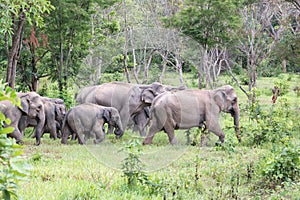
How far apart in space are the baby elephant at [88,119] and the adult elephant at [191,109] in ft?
3.06

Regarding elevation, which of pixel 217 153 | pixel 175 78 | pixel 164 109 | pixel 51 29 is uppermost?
pixel 51 29

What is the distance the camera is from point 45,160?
818 cm

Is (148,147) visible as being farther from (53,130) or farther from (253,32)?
(253,32)

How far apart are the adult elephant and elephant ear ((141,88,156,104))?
0.70 meters

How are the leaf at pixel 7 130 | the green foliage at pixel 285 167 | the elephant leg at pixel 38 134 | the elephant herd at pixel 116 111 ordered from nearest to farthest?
the leaf at pixel 7 130, the green foliage at pixel 285 167, the elephant herd at pixel 116 111, the elephant leg at pixel 38 134

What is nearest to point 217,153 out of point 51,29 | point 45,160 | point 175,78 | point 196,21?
point 175,78

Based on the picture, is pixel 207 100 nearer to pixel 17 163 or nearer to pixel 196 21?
pixel 196 21

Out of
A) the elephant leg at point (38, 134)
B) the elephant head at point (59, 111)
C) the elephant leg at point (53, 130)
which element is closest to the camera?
the elephant leg at point (38, 134)

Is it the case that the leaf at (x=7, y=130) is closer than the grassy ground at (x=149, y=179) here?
Yes

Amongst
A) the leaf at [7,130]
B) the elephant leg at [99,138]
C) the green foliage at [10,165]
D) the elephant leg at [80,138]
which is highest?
the leaf at [7,130]

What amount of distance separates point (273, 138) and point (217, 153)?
5.43 feet

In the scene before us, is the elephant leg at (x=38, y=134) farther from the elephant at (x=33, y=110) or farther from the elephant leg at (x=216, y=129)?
the elephant leg at (x=216, y=129)

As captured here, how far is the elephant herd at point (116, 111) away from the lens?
1004cm

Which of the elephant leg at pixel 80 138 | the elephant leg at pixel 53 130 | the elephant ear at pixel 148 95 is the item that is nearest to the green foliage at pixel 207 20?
the elephant ear at pixel 148 95
